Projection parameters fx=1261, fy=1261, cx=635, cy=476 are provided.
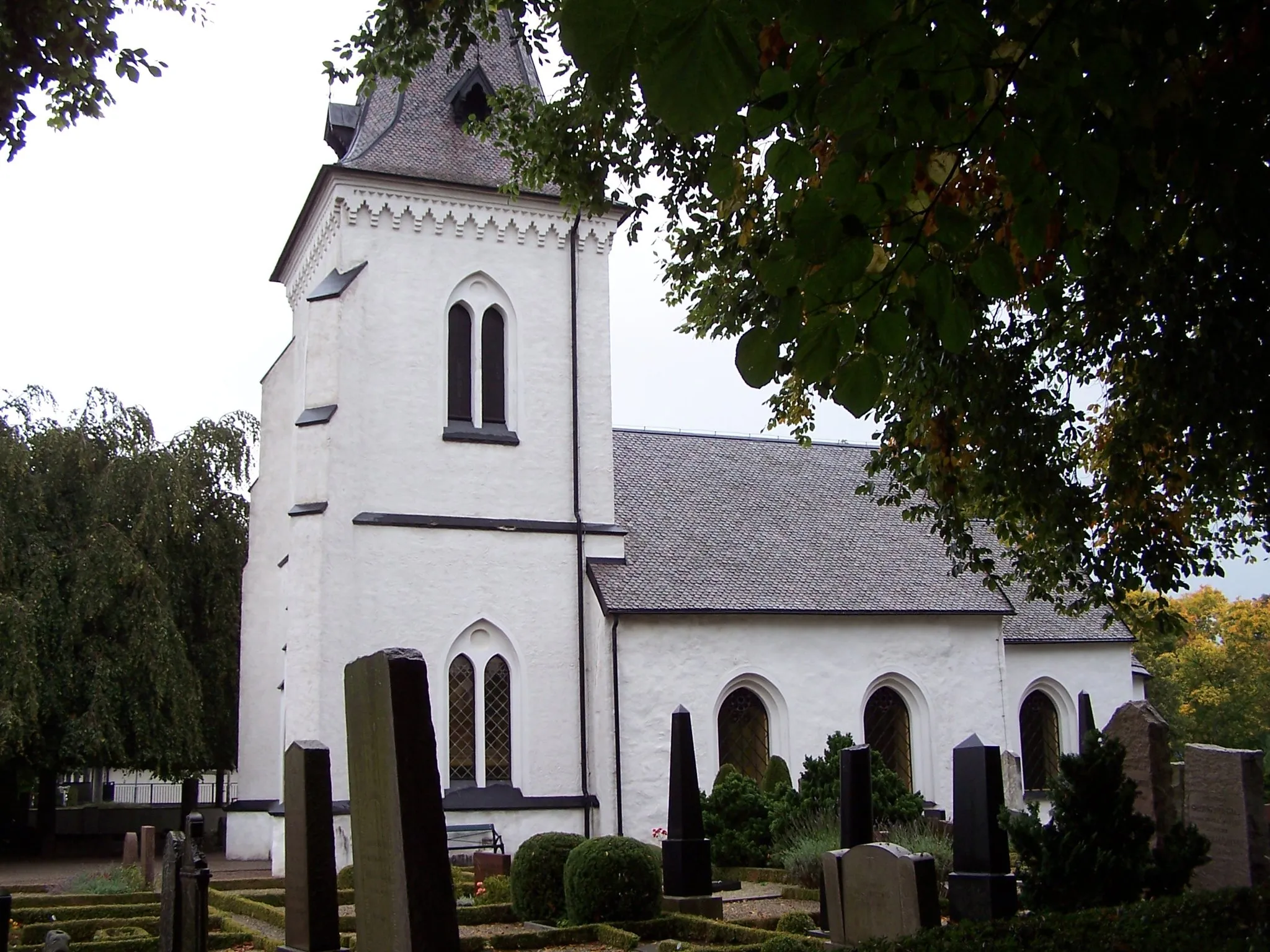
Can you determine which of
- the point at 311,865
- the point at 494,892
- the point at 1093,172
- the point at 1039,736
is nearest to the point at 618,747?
the point at 494,892

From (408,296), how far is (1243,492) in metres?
13.3

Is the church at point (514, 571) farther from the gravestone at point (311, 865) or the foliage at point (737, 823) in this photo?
the gravestone at point (311, 865)

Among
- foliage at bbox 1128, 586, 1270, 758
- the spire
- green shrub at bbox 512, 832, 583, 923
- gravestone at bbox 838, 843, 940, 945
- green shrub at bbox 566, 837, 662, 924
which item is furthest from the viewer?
foliage at bbox 1128, 586, 1270, 758

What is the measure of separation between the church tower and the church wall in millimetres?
784

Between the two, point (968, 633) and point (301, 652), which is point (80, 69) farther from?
point (968, 633)

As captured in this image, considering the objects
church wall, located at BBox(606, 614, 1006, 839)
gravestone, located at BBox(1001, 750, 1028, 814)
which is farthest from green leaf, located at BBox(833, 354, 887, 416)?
gravestone, located at BBox(1001, 750, 1028, 814)

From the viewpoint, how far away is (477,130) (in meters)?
11.0

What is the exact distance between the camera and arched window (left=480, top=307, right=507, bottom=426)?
67.7ft

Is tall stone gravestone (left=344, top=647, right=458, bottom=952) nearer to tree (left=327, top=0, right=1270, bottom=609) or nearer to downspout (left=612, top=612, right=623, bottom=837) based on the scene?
tree (left=327, top=0, right=1270, bottom=609)

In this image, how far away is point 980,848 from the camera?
9.72 meters

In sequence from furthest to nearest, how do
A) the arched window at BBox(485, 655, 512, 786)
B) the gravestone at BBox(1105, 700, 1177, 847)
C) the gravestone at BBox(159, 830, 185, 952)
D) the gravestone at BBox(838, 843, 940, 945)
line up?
the arched window at BBox(485, 655, 512, 786) < the gravestone at BBox(1105, 700, 1177, 847) < the gravestone at BBox(159, 830, 185, 952) < the gravestone at BBox(838, 843, 940, 945)

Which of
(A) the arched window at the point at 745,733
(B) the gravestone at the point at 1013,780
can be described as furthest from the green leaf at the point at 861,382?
(B) the gravestone at the point at 1013,780

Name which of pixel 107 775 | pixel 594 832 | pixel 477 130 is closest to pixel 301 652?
pixel 594 832

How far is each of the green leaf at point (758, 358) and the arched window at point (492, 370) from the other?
1714 centimetres
